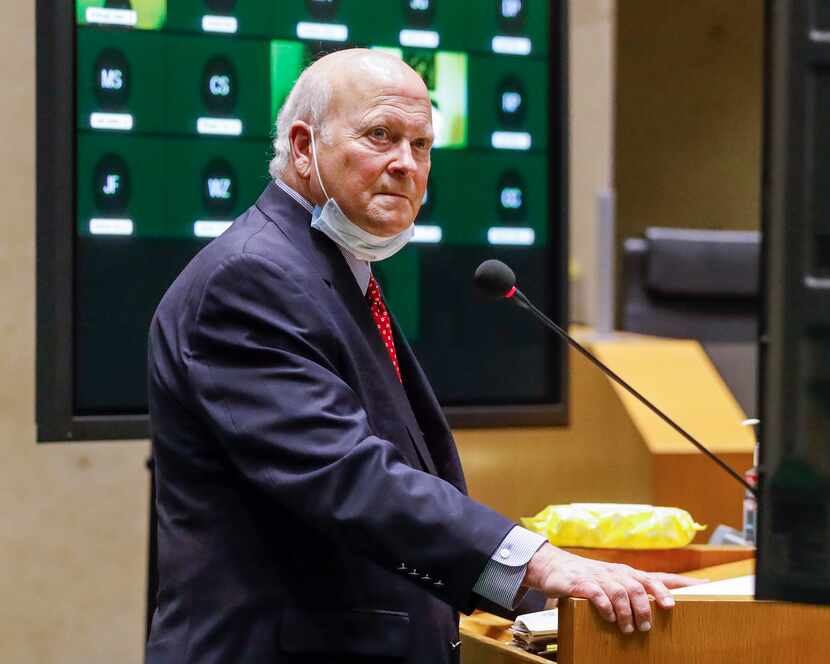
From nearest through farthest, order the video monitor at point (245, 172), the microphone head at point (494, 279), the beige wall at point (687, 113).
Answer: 1. the microphone head at point (494, 279)
2. the video monitor at point (245, 172)
3. the beige wall at point (687, 113)

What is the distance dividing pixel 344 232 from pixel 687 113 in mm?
6327

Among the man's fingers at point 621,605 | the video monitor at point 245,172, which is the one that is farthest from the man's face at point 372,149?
the video monitor at point 245,172

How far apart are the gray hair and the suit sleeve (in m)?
0.34

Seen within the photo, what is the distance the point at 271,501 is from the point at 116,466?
95.6 inches

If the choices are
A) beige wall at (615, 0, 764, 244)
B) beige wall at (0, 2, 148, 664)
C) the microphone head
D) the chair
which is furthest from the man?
beige wall at (615, 0, 764, 244)

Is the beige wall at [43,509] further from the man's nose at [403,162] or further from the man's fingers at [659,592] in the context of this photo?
the man's fingers at [659,592]

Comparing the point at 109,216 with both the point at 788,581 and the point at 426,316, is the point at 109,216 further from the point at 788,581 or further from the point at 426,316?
the point at 788,581

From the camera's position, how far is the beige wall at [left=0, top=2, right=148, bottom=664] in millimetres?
3891

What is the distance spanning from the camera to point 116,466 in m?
4.20

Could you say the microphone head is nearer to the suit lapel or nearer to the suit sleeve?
the suit lapel

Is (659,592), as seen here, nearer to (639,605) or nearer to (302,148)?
(639,605)

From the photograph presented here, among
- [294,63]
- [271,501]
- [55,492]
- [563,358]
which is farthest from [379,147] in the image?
[55,492]

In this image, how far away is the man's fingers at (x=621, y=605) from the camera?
1709mm

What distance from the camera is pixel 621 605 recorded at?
5.61 ft
